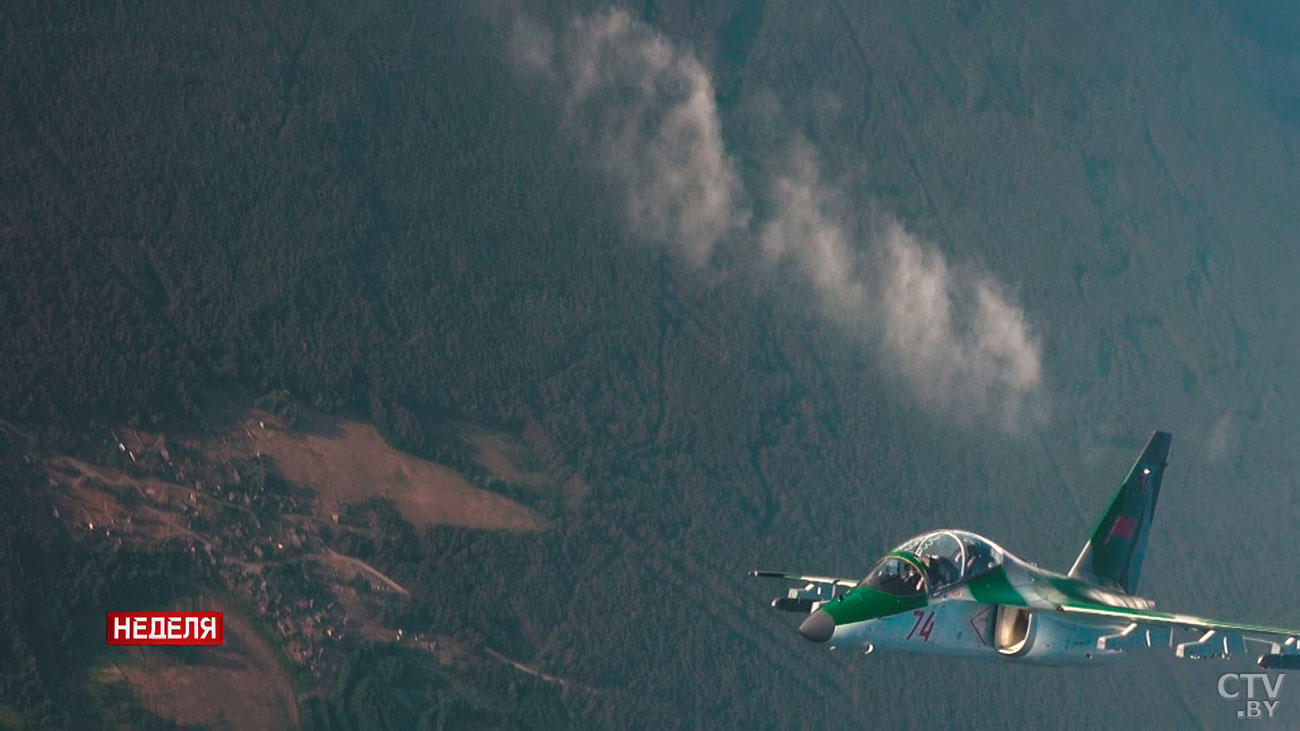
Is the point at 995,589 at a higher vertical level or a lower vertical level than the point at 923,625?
higher

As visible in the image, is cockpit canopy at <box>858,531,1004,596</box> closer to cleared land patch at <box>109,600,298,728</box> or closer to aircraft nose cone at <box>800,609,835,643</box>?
aircraft nose cone at <box>800,609,835,643</box>

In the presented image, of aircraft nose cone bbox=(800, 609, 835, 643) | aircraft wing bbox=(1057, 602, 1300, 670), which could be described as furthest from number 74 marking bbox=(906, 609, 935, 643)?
aircraft wing bbox=(1057, 602, 1300, 670)

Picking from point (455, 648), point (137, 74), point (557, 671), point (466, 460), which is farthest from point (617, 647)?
point (137, 74)

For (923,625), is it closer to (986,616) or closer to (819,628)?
(986,616)

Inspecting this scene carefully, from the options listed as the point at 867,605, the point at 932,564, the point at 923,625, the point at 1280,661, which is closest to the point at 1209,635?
the point at 1280,661

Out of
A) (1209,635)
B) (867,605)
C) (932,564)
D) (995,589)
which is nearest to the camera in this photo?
(867,605)

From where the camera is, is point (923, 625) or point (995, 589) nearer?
point (923, 625)
